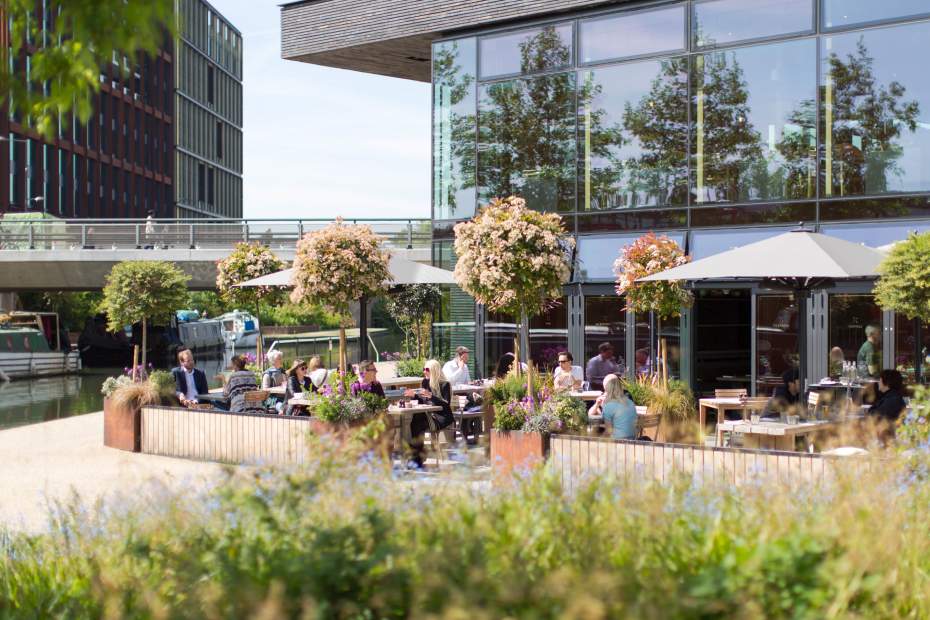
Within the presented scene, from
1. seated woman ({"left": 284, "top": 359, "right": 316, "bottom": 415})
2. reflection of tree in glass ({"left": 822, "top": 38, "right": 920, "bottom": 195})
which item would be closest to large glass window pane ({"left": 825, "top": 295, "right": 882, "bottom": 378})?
reflection of tree in glass ({"left": 822, "top": 38, "right": 920, "bottom": 195})

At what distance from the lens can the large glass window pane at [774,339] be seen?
16406 millimetres


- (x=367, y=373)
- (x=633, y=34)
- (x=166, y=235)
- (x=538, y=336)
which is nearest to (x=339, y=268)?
(x=367, y=373)

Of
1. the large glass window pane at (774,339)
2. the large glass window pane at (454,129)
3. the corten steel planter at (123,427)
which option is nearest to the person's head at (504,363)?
the large glass window pane at (454,129)

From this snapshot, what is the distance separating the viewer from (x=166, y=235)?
111 feet

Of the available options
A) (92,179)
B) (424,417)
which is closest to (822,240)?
(424,417)

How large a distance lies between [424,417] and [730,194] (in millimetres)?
7213

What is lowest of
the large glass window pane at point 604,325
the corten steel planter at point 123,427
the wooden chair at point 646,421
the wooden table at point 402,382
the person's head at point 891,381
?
the corten steel planter at point 123,427

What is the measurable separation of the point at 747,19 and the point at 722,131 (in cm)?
173

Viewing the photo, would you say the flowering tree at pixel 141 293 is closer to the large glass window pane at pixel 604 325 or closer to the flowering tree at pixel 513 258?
the large glass window pane at pixel 604 325

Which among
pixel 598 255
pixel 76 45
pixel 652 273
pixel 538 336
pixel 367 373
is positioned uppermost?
pixel 76 45

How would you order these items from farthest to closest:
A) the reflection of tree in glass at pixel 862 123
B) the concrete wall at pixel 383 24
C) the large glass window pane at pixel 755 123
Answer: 1. the concrete wall at pixel 383 24
2. the large glass window pane at pixel 755 123
3. the reflection of tree in glass at pixel 862 123

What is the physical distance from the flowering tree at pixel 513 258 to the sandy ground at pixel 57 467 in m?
3.71

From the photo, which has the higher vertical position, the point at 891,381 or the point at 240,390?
the point at 891,381

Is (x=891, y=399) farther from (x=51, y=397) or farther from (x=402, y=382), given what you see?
(x=51, y=397)
